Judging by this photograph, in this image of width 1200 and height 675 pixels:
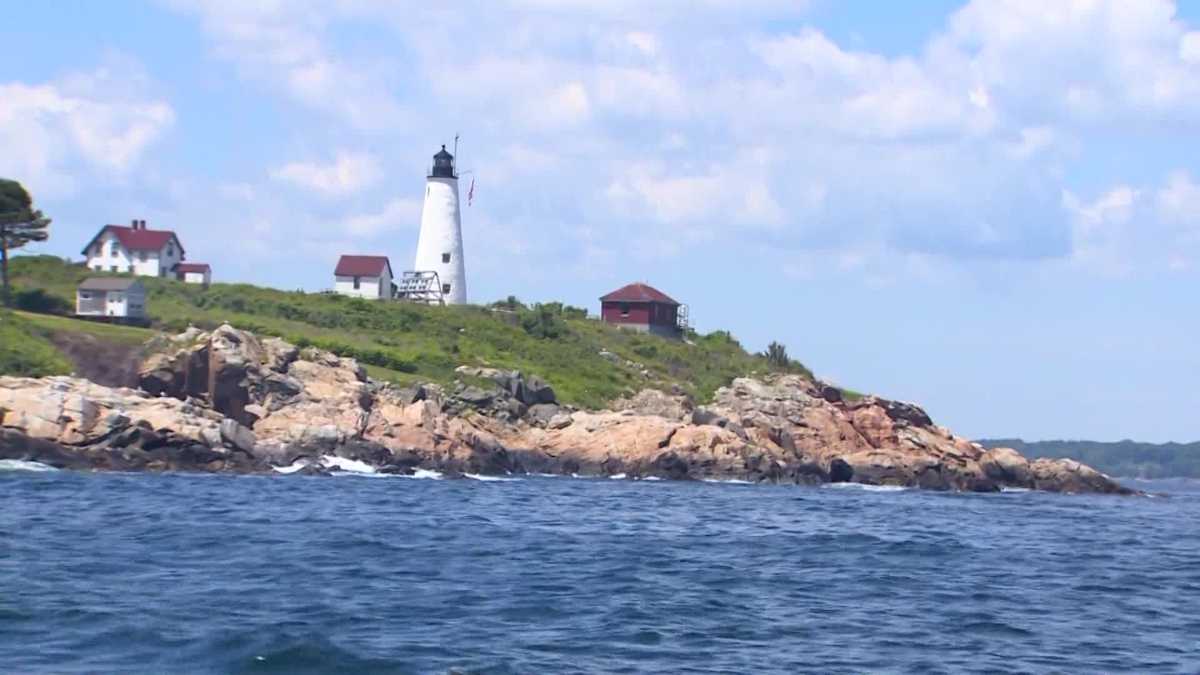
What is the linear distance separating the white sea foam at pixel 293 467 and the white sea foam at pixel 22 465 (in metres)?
6.30

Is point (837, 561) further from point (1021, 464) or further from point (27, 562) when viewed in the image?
point (1021, 464)

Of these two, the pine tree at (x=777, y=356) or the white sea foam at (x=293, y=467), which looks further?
the pine tree at (x=777, y=356)

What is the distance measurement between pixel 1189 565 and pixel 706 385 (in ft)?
117

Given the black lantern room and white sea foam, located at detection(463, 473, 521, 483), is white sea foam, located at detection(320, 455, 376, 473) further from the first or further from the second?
the black lantern room

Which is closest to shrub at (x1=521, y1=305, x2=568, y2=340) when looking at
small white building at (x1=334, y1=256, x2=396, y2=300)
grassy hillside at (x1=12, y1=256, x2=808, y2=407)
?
grassy hillside at (x1=12, y1=256, x2=808, y2=407)

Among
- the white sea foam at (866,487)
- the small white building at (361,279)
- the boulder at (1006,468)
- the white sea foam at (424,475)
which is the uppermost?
the small white building at (361,279)

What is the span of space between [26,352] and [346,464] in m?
10.9

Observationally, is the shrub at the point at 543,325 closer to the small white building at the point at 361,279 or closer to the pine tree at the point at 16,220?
the small white building at the point at 361,279

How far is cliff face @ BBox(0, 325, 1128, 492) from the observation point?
43312 millimetres

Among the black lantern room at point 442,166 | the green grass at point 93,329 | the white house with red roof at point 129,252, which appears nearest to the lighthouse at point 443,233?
the black lantern room at point 442,166

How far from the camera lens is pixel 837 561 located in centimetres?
2795

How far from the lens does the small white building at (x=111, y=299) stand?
5938 cm

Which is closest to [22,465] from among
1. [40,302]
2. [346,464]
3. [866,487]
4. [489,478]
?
[346,464]

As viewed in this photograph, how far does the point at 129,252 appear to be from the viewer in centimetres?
7312
